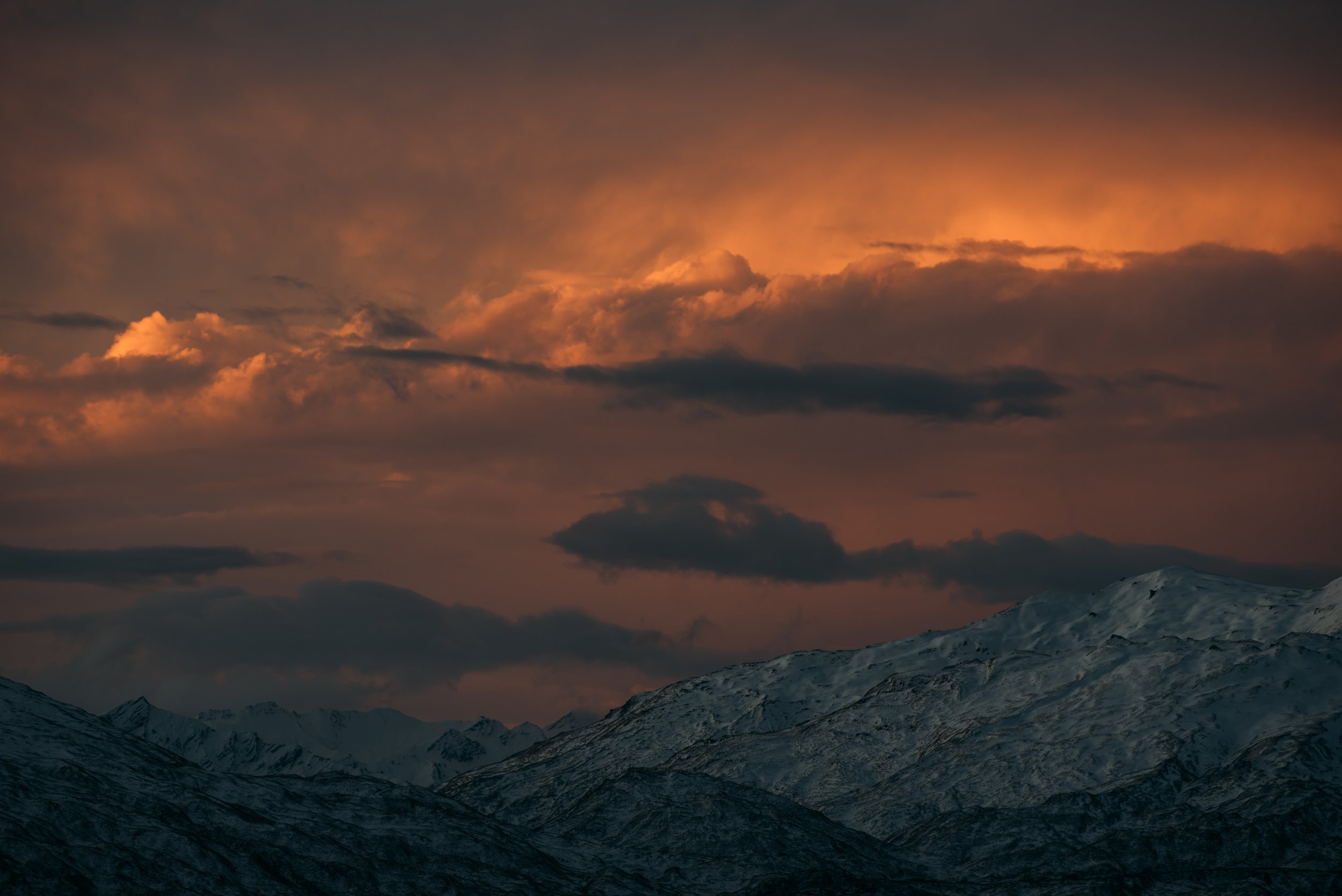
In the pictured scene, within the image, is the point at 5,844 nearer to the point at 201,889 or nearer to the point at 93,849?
the point at 93,849

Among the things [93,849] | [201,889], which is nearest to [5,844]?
[93,849]

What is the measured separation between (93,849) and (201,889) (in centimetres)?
1600

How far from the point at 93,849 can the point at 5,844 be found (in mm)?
12615

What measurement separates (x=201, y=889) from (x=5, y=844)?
1018 inches

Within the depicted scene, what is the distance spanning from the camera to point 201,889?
19850 centimetres

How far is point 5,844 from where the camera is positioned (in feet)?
623

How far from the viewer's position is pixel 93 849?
654 feet
